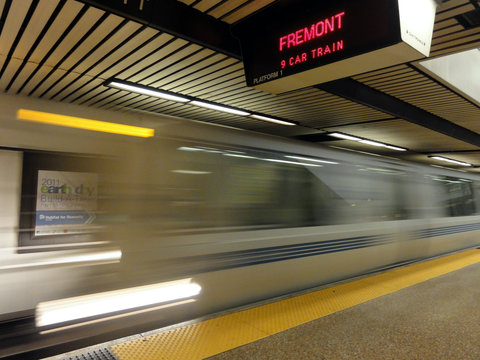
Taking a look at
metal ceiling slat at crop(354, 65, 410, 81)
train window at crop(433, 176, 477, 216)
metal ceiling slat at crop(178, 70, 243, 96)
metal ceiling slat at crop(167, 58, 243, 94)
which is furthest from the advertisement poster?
train window at crop(433, 176, 477, 216)

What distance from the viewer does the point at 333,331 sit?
148 inches

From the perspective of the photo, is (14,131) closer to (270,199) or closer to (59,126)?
(59,126)

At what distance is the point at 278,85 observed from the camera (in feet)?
9.37

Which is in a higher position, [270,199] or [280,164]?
[280,164]

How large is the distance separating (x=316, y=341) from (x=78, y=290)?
7.59ft

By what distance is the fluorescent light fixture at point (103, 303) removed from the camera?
326 cm

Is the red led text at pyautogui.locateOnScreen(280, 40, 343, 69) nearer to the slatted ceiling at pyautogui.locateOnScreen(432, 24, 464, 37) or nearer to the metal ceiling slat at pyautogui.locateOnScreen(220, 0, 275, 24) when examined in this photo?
the metal ceiling slat at pyautogui.locateOnScreen(220, 0, 275, 24)

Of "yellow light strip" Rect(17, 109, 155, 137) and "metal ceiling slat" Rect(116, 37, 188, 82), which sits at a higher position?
"metal ceiling slat" Rect(116, 37, 188, 82)

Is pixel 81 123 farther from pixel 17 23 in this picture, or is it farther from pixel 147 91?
pixel 17 23

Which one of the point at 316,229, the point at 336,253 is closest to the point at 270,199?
the point at 316,229

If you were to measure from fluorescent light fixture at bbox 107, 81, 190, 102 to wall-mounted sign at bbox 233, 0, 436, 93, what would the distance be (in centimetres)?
146

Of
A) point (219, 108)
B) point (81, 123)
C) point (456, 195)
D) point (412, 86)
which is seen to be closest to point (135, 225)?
point (81, 123)

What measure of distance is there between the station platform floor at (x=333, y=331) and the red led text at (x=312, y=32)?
2.63m

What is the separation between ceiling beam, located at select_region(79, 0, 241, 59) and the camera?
2.37m
